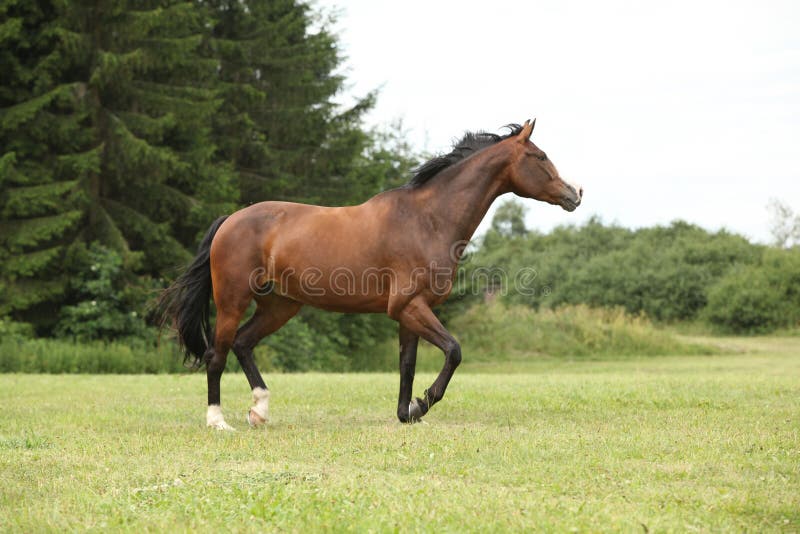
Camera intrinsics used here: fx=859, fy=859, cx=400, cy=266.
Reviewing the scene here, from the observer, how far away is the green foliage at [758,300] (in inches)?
1435

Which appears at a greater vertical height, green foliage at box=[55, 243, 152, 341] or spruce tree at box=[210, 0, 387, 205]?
spruce tree at box=[210, 0, 387, 205]

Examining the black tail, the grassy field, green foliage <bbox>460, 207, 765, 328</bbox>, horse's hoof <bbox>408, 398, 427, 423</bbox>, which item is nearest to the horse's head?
the grassy field

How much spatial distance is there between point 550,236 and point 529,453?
42.7 m

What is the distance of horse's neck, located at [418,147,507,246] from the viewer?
28.4 feet

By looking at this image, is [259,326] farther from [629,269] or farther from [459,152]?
[629,269]

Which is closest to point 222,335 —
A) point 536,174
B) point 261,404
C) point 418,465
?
point 261,404

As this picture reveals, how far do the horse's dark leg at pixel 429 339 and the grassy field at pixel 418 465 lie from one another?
30cm

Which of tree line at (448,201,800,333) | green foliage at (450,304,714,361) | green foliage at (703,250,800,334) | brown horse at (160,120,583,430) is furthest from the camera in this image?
tree line at (448,201,800,333)

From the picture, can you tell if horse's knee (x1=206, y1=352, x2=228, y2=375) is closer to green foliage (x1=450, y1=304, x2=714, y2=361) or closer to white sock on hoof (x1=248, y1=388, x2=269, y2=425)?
Result: white sock on hoof (x1=248, y1=388, x2=269, y2=425)

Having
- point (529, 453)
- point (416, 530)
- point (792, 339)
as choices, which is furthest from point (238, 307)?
point (792, 339)

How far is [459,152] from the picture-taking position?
9055 millimetres

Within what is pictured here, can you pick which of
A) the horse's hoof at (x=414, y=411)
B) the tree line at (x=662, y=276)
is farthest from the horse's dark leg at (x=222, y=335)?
the tree line at (x=662, y=276)

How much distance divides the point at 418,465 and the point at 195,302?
13.9ft

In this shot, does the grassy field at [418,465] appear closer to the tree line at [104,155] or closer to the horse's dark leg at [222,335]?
the horse's dark leg at [222,335]
